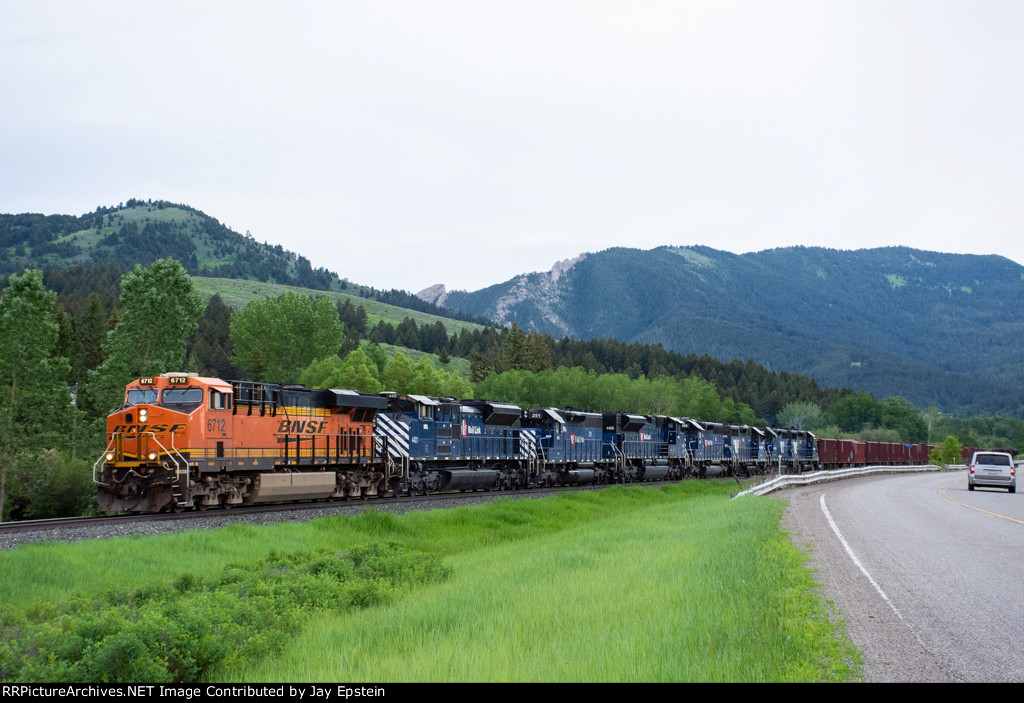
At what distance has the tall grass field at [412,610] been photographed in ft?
26.5

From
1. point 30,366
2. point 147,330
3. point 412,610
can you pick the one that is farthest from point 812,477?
point 30,366

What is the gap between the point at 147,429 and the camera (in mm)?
25344

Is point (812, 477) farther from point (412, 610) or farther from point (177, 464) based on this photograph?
point (412, 610)

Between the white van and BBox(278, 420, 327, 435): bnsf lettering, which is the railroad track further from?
the white van

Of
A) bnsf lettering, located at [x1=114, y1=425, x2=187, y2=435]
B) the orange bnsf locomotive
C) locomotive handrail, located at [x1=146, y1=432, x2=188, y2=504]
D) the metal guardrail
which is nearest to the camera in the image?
locomotive handrail, located at [x1=146, y1=432, x2=188, y2=504]

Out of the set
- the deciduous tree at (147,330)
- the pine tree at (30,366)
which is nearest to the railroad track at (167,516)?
the pine tree at (30,366)

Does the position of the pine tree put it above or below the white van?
above

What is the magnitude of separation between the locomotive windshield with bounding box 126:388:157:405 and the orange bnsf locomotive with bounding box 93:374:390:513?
0.03 m

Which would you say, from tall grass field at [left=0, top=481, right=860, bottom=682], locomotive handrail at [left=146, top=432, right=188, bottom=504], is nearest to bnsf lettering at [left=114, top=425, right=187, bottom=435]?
locomotive handrail at [left=146, top=432, right=188, bottom=504]

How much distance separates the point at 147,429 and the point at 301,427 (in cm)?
601

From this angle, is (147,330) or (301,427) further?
(147,330)

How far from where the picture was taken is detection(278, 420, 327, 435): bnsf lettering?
29281 mm

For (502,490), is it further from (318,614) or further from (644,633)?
(644,633)

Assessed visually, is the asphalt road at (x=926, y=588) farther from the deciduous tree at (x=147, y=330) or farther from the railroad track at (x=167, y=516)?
the deciduous tree at (x=147, y=330)
